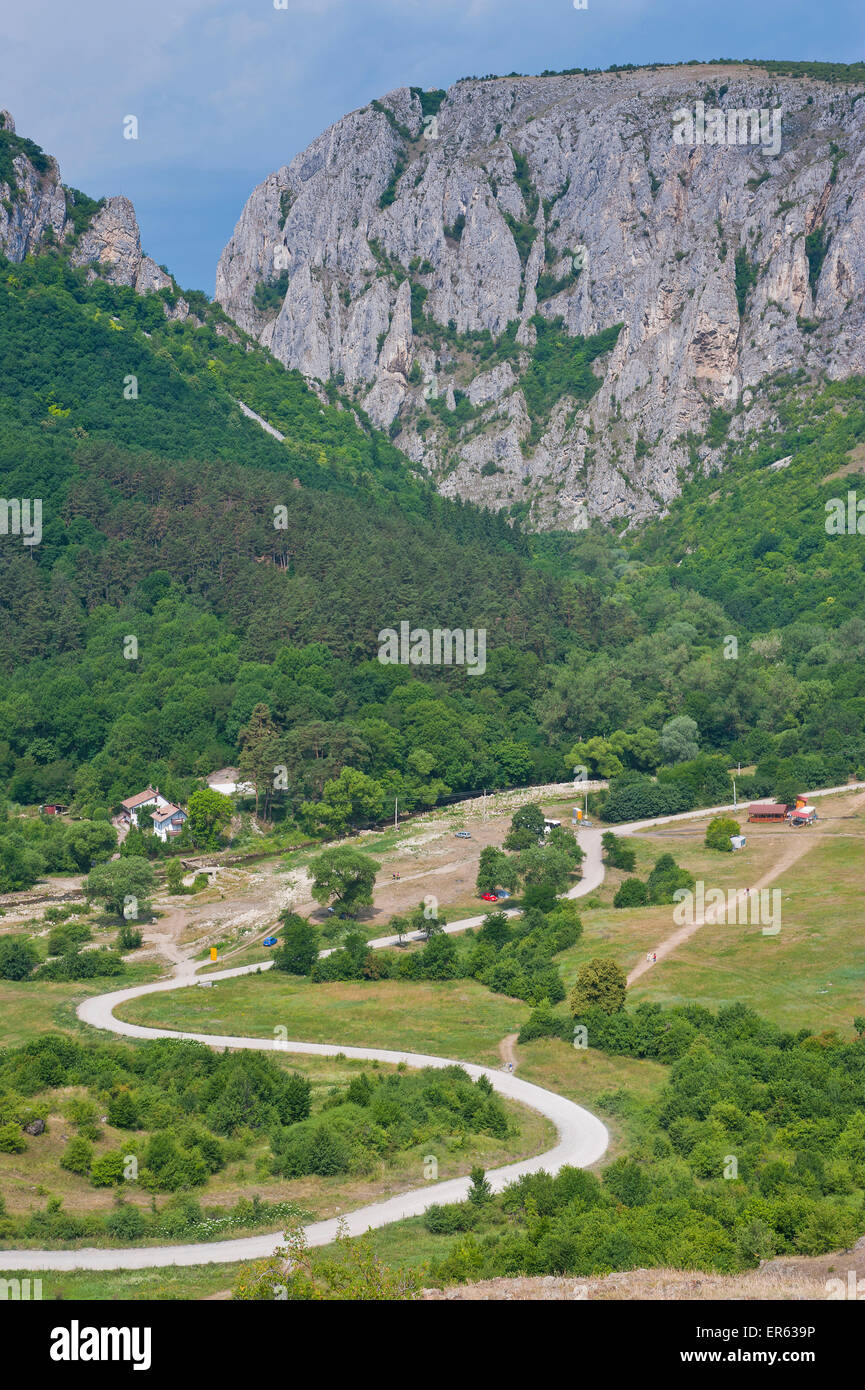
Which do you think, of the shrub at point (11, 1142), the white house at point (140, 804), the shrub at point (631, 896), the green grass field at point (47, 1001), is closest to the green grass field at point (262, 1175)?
the shrub at point (11, 1142)

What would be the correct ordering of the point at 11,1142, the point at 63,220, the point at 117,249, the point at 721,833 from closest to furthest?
1. the point at 11,1142
2. the point at 721,833
3. the point at 63,220
4. the point at 117,249

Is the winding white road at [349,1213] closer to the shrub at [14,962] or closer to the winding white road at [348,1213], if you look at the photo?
the winding white road at [348,1213]

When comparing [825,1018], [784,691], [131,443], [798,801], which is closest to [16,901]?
[825,1018]

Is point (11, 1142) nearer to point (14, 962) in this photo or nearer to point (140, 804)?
point (14, 962)

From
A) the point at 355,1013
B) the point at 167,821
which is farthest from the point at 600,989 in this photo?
the point at 167,821

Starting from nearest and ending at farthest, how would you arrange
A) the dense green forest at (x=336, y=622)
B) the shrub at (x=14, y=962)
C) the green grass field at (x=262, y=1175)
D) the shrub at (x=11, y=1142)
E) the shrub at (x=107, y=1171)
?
the green grass field at (x=262, y=1175)
the shrub at (x=107, y=1171)
the shrub at (x=11, y=1142)
the shrub at (x=14, y=962)
the dense green forest at (x=336, y=622)

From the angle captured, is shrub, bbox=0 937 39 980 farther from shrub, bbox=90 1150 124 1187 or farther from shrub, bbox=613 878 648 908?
shrub, bbox=613 878 648 908

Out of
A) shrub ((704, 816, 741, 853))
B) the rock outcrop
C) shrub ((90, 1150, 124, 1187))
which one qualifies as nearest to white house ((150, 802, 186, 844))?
shrub ((704, 816, 741, 853))
